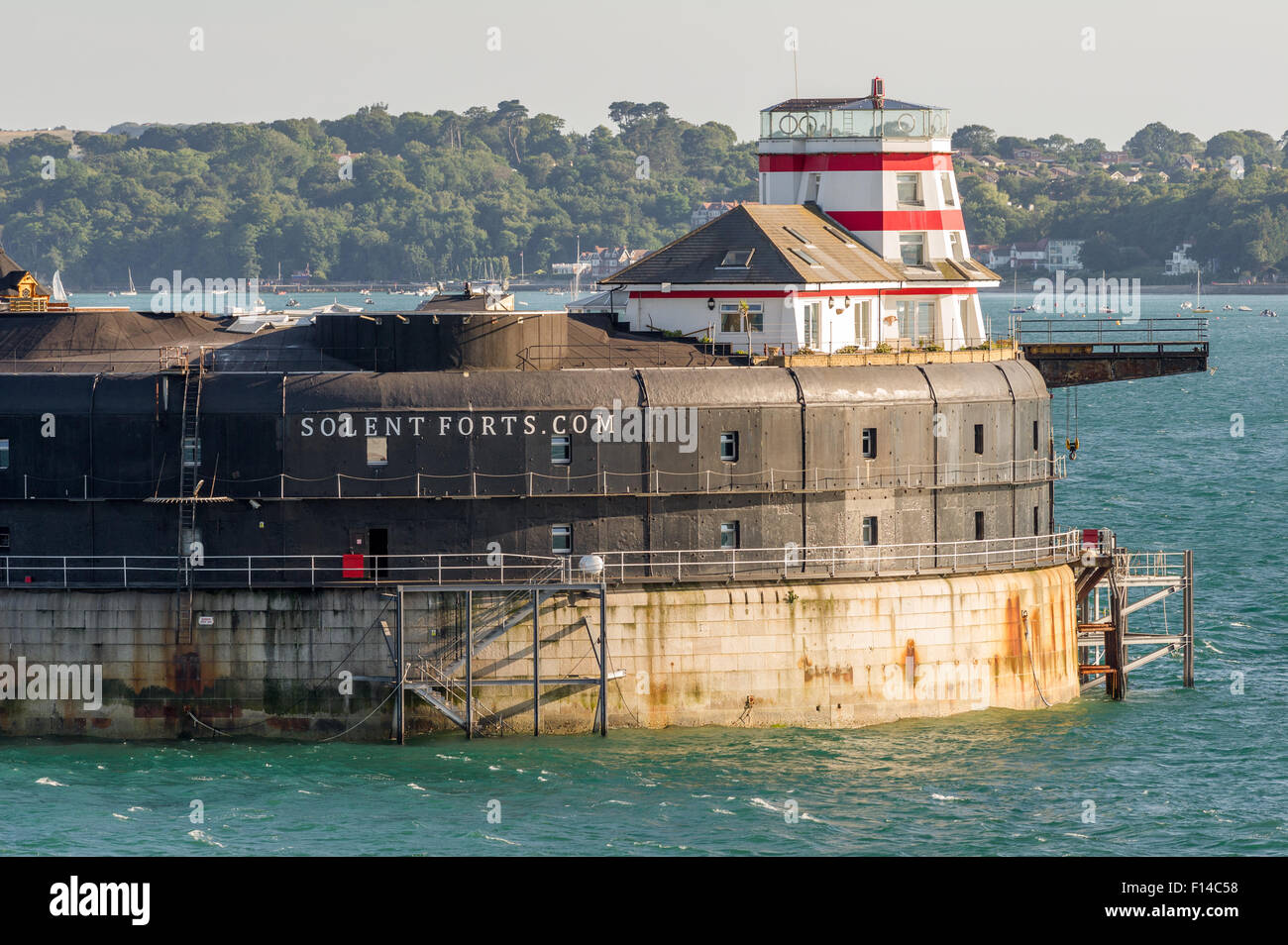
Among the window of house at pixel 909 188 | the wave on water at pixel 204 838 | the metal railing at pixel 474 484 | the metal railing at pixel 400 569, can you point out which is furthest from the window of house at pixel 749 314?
the wave on water at pixel 204 838

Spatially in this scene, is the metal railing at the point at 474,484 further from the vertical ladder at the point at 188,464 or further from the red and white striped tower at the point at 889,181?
the red and white striped tower at the point at 889,181

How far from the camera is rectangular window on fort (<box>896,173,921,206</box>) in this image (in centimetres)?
8156

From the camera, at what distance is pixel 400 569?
66.8 metres

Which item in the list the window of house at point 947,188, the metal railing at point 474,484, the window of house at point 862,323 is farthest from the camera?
the window of house at point 947,188

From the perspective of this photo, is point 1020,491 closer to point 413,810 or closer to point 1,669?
point 413,810

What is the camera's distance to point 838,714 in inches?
2677

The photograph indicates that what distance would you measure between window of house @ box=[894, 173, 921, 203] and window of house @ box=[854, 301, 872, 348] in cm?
603

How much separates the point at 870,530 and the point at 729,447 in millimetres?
5528

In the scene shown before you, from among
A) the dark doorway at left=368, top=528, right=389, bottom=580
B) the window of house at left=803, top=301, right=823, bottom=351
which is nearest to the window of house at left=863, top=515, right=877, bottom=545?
the window of house at left=803, top=301, right=823, bottom=351

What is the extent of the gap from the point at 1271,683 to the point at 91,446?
40.6 m

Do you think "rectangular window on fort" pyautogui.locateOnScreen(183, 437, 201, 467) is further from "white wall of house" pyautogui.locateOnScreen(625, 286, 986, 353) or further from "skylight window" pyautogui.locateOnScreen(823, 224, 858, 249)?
"skylight window" pyautogui.locateOnScreen(823, 224, 858, 249)

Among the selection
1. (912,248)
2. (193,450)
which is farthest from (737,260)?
(193,450)

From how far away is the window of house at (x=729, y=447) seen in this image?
6906 centimetres

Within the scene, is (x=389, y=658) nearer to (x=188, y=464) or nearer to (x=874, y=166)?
(x=188, y=464)
